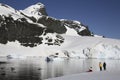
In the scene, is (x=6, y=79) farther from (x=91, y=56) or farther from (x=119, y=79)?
(x=91, y=56)

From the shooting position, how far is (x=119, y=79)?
32.8m

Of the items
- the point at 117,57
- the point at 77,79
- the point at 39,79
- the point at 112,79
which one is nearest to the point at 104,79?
the point at 112,79

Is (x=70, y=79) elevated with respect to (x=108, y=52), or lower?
lower

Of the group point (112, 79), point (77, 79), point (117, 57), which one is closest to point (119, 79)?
point (112, 79)

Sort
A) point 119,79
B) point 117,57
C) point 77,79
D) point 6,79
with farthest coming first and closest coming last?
point 117,57 < point 6,79 < point 77,79 < point 119,79

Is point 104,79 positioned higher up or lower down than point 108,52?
lower down

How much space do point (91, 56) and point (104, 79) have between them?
549 feet

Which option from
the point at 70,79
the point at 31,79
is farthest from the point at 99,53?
the point at 70,79

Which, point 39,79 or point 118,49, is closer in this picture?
point 39,79

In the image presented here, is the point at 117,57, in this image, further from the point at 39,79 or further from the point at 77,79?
the point at 77,79

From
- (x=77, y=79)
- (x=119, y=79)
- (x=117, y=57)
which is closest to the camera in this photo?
(x=119, y=79)

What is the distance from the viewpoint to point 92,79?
112ft

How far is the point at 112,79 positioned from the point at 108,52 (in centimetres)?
16300

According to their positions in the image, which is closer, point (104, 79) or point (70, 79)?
point (104, 79)
